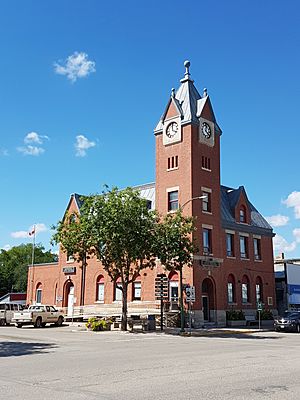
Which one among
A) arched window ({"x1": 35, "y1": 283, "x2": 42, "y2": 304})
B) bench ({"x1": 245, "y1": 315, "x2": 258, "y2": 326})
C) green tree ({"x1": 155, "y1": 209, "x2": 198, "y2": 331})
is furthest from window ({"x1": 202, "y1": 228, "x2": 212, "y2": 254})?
arched window ({"x1": 35, "y1": 283, "x2": 42, "y2": 304})

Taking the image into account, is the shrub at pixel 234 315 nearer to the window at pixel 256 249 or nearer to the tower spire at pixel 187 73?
the window at pixel 256 249

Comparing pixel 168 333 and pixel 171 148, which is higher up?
pixel 171 148

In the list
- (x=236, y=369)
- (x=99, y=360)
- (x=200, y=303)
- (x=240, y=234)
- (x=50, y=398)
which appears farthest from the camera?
(x=240, y=234)

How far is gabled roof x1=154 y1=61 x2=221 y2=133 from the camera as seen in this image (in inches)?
1644

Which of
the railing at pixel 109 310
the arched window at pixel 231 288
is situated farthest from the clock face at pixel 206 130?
the railing at pixel 109 310

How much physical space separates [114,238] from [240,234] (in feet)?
59.7

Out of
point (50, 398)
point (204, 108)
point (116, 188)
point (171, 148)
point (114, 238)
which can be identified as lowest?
point (50, 398)

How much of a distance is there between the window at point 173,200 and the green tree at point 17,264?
53551 millimetres

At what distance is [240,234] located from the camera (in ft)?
149

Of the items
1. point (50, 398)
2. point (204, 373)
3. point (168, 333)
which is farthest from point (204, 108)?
point (50, 398)

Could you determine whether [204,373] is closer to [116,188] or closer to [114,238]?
[114,238]

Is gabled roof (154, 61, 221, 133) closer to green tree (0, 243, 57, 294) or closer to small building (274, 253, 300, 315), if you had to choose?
small building (274, 253, 300, 315)

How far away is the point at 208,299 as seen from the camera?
40.3 m

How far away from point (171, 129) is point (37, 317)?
1962cm
